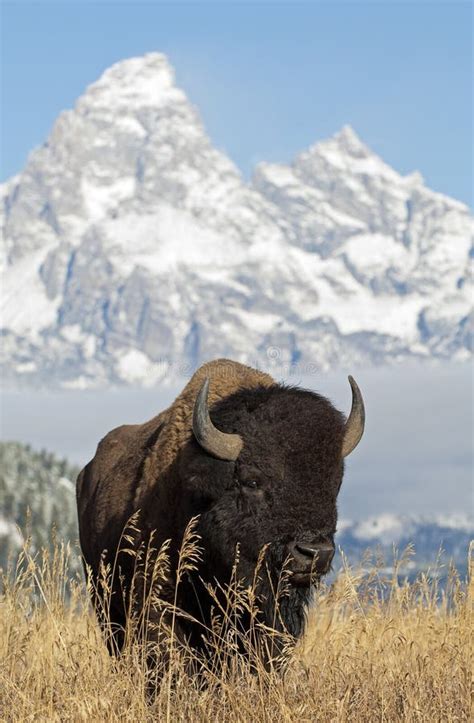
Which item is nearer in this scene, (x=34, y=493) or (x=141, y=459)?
(x=141, y=459)

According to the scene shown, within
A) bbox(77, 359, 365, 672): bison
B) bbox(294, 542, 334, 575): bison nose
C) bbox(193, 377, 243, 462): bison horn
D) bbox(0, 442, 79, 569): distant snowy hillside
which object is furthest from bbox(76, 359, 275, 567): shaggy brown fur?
bbox(0, 442, 79, 569): distant snowy hillside

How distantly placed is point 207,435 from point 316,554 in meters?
1.24

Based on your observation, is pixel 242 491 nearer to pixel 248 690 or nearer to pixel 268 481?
pixel 268 481

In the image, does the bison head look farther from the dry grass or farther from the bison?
the dry grass

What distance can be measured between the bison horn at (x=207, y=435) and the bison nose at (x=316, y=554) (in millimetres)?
931

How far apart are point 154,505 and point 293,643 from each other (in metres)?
1.77

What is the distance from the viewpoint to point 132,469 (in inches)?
393

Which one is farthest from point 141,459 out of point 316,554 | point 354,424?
point 316,554

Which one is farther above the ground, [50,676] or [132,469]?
[132,469]

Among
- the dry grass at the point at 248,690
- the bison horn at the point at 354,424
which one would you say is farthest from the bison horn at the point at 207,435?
the dry grass at the point at 248,690

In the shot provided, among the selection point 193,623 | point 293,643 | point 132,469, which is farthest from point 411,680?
point 132,469

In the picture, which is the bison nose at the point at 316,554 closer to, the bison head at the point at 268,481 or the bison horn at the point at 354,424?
the bison head at the point at 268,481

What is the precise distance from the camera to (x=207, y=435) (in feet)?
27.1

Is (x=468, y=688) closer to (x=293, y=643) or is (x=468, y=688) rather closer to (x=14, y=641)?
(x=293, y=643)
